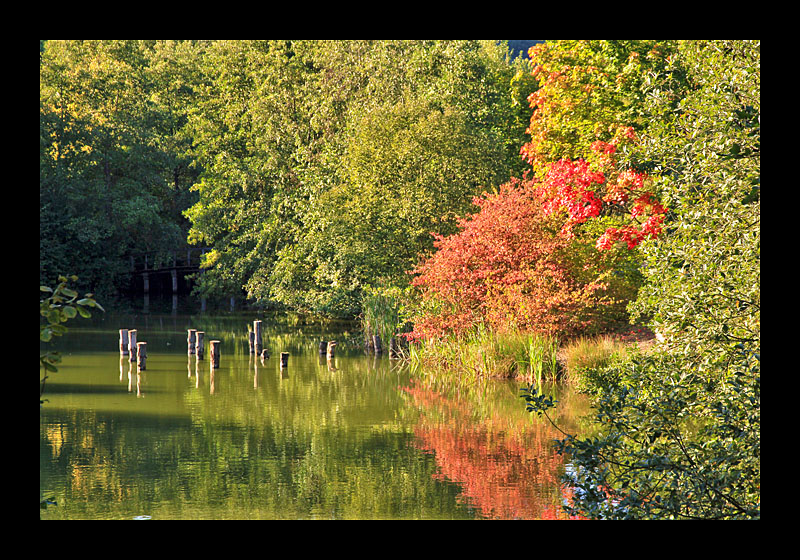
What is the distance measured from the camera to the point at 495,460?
42.0 ft

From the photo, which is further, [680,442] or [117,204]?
[117,204]

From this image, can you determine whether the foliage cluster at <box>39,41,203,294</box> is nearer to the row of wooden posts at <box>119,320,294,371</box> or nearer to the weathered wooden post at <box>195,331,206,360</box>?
the row of wooden posts at <box>119,320,294,371</box>

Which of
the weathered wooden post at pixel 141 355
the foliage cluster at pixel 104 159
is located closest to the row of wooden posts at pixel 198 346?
the weathered wooden post at pixel 141 355

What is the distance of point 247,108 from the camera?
37438mm

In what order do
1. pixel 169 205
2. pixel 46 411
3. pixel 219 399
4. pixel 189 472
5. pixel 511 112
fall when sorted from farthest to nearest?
1. pixel 169 205
2. pixel 511 112
3. pixel 219 399
4. pixel 46 411
5. pixel 189 472

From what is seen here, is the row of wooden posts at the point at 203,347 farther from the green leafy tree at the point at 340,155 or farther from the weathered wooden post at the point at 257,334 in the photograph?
the green leafy tree at the point at 340,155

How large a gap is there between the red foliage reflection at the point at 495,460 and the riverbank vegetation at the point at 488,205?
2.60ft

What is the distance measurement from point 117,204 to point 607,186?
25879mm

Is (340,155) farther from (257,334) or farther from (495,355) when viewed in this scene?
(495,355)
